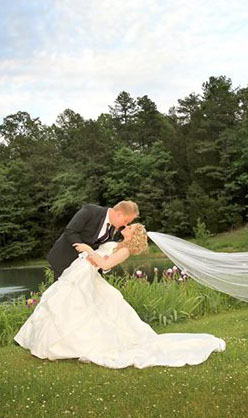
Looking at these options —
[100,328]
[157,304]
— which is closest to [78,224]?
[100,328]

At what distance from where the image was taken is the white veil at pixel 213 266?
314 inches

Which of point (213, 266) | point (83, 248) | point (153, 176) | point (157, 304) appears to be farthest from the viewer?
point (153, 176)

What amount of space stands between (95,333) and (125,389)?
1.11 m

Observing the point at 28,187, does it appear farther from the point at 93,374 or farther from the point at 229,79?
the point at 93,374

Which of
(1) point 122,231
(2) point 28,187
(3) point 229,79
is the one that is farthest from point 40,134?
(1) point 122,231

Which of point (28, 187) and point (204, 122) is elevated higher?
point (204, 122)

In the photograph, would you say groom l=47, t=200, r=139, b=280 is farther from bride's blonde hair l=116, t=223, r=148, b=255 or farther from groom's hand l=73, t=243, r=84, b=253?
bride's blonde hair l=116, t=223, r=148, b=255

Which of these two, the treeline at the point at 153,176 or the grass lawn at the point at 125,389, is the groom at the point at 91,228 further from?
the treeline at the point at 153,176

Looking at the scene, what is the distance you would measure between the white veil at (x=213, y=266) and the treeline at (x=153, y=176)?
41.8 m

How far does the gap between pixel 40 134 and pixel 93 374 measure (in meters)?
66.5

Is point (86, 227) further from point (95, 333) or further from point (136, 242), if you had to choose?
point (95, 333)

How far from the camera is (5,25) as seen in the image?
33.3 ft

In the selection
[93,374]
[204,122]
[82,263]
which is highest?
[204,122]

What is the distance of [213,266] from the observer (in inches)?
317
